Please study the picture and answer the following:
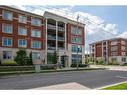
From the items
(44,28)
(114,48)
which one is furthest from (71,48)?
(114,48)

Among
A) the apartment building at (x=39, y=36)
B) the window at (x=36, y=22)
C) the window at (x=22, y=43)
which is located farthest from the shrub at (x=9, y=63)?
the window at (x=36, y=22)

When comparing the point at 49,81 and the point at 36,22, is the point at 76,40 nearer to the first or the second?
the point at 36,22

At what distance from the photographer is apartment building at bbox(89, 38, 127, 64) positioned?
3595 inches

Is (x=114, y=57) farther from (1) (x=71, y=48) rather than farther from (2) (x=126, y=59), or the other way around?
(1) (x=71, y=48)

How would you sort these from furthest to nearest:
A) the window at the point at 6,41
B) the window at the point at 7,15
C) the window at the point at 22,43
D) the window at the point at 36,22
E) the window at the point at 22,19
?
1. the window at the point at 36,22
2. the window at the point at 22,19
3. the window at the point at 22,43
4. the window at the point at 7,15
5. the window at the point at 6,41

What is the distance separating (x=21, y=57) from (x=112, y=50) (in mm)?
60133

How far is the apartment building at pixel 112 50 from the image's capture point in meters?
91.3

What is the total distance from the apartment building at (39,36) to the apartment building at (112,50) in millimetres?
33946

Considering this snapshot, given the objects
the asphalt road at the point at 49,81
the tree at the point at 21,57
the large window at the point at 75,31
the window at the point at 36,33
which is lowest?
the asphalt road at the point at 49,81

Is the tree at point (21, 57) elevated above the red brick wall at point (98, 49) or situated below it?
below

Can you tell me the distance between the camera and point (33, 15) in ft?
160

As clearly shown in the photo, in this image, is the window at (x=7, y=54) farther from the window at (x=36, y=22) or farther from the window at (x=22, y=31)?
the window at (x=36, y=22)
